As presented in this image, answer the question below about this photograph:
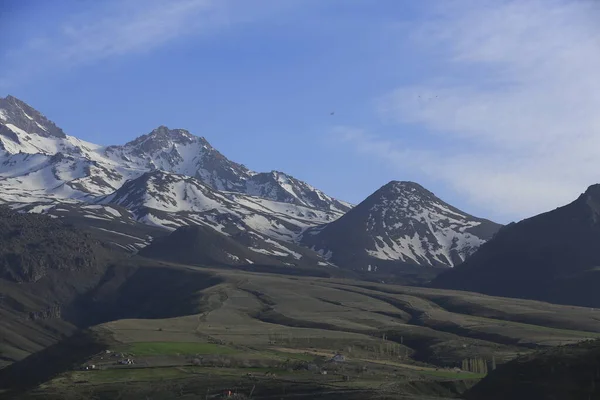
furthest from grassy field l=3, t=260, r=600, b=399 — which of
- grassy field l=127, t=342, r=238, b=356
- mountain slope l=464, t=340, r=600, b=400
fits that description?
mountain slope l=464, t=340, r=600, b=400

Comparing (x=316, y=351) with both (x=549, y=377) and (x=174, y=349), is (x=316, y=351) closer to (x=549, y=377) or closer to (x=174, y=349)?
(x=174, y=349)

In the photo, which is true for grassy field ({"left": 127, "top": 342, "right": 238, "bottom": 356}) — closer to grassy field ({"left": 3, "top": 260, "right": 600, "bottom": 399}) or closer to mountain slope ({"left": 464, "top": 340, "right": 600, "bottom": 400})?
grassy field ({"left": 3, "top": 260, "right": 600, "bottom": 399})

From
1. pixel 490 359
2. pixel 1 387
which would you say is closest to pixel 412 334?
pixel 490 359

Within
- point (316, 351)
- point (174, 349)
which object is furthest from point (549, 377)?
point (174, 349)

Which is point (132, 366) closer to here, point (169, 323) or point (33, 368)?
point (33, 368)

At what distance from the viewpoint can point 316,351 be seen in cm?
14125

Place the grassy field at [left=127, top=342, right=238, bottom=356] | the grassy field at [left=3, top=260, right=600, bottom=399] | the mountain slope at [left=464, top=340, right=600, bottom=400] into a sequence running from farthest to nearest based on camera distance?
the grassy field at [left=127, top=342, right=238, bottom=356]
the grassy field at [left=3, top=260, right=600, bottom=399]
the mountain slope at [left=464, top=340, right=600, bottom=400]

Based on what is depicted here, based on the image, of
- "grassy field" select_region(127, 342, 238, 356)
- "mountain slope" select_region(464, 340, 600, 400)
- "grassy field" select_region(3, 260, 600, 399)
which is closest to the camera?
"mountain slope" select_region(464, 340, 600, 400)

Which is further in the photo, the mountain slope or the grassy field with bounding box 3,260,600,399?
the grassy field with bounding box 3,260,600,399

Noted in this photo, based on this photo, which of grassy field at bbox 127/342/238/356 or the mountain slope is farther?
grassy field at bbox 127/342/238/356

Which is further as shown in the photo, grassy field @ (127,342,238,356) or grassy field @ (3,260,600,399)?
grassy field @ (127,342,238,356)

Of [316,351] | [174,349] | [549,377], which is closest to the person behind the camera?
[549,377]

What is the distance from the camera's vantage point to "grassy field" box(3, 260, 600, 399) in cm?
10144

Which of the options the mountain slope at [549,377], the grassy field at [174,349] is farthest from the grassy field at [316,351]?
the mountain slope at [549,377]
